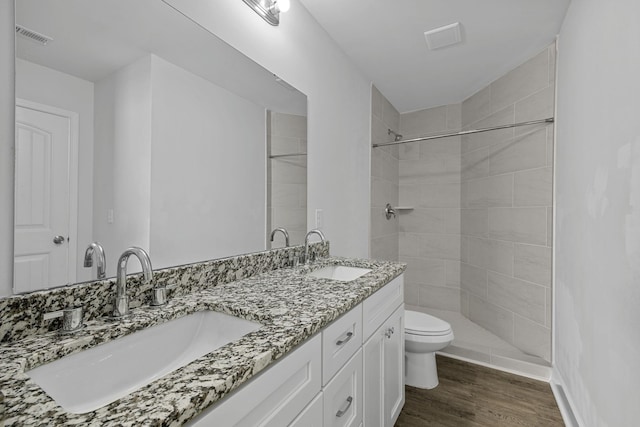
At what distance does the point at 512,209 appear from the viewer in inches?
100.0

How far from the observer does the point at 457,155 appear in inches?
129

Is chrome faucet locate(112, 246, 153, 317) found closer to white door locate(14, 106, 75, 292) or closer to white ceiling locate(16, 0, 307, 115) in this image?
white door locate(14, 106, 75, 292)

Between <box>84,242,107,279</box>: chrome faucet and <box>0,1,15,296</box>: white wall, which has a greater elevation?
<box>0,1,15,296</box>: white wall

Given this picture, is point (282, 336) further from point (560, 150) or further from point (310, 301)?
point (560, 150)

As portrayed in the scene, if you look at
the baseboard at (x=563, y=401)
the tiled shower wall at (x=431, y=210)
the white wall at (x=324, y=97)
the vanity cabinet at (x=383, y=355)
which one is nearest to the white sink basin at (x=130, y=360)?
the vanity cabinet at (x=383, y=355)

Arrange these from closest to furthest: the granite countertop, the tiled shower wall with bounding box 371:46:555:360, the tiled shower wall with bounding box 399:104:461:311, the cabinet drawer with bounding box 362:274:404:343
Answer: the granite countertop → the cabinet drawer with bounding box 362:274:404:343 → the tiled shower wall with bounding box 371:46:555:360 → the tiled shower wall with bounding box 399:104:461:311

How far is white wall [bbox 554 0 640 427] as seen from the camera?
109 centimetres

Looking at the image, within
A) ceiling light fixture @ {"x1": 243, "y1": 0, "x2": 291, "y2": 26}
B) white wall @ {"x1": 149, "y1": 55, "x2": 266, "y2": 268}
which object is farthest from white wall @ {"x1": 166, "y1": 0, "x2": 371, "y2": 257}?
white wall @ {"x1": 149, "y1": 55, "x2": 266, "y2": 268}

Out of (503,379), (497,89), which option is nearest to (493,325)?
(503,379)

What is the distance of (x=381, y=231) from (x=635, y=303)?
6.68ft

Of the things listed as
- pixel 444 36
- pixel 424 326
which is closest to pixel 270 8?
pixel 444 36

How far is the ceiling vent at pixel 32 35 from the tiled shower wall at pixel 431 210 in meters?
3.20

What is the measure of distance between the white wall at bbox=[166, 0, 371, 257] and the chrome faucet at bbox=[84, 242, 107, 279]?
2.93 ft

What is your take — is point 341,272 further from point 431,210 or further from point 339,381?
point 431,210
